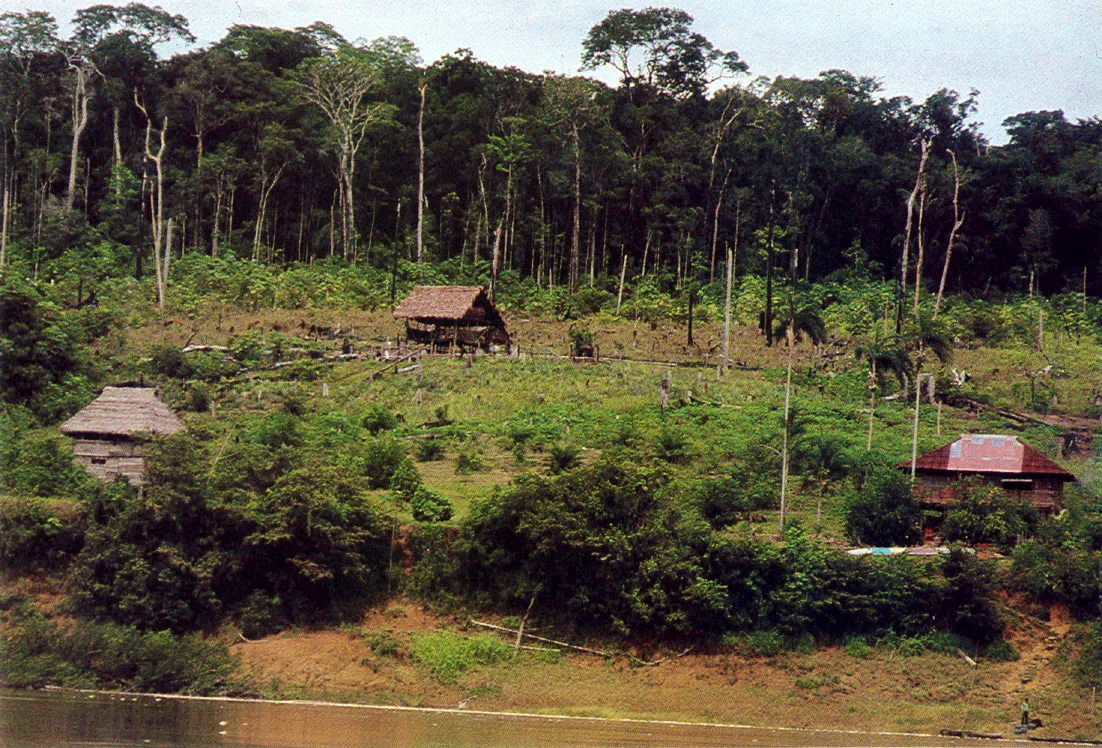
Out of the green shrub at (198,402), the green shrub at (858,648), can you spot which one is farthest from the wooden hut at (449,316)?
the green shrub at (858,648)

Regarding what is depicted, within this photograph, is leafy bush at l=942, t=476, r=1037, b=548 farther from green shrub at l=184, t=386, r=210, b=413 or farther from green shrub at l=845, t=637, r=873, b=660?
green shrub at l=184, t=386, r=210, b=413

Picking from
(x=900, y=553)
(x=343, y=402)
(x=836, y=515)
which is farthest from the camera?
(x=343, y=402)

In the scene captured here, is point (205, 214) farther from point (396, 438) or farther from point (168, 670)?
point (168, 670)

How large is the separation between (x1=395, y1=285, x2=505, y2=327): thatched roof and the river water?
71.4ft

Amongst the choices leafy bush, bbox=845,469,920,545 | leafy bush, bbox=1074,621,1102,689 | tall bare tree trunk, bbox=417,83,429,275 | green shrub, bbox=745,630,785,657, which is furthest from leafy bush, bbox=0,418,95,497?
tall bare tree trunk, bbox=417,83,429,275

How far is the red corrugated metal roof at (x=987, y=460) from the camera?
26359 mm

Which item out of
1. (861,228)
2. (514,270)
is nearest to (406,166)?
(514,270)

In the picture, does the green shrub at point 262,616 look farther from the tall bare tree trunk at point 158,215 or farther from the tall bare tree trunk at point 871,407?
the tall bare tree trunk at point 158,215

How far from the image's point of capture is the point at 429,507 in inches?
1043

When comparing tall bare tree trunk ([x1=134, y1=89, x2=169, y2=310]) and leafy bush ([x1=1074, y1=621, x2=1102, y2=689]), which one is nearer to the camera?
leafy bush ([x1=1074, y1=621, x2=1102, y2=689])

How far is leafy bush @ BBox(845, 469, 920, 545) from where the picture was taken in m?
25.9

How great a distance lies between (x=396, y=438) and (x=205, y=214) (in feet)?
99.9

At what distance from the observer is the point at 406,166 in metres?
58.7

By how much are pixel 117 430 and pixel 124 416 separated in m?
0.35
